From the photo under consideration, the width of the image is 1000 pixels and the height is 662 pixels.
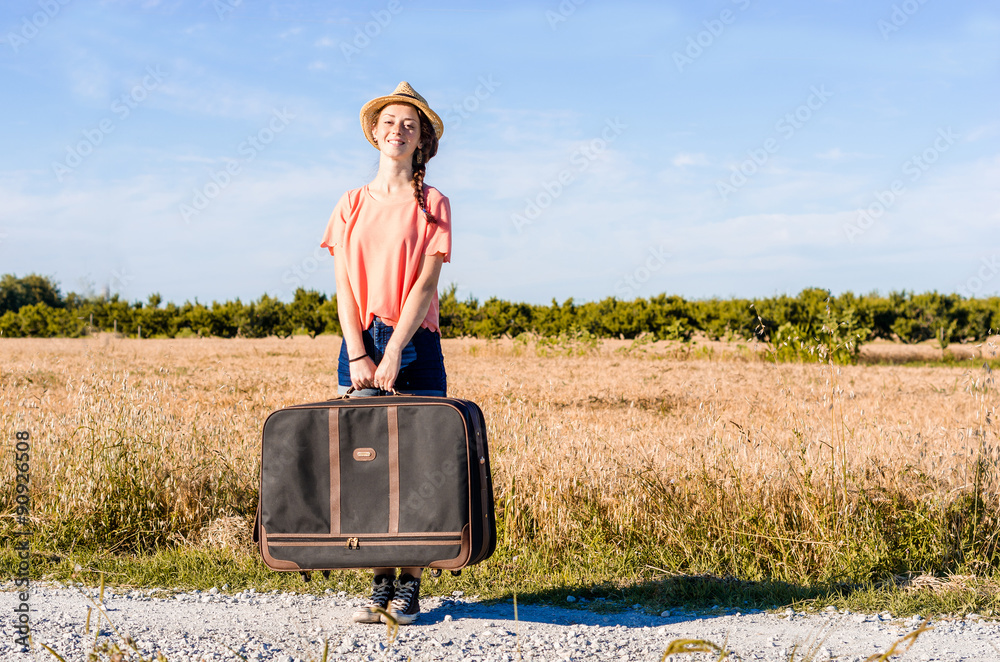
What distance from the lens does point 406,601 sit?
3.18 meters

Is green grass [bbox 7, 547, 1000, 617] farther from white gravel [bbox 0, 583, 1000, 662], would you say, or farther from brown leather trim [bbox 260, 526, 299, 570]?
brown leather trim [bbox 260, 526, 299, 570]

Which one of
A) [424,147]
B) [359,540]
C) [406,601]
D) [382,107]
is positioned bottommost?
[406,601]

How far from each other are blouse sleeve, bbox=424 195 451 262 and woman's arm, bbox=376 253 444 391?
3.5 inches

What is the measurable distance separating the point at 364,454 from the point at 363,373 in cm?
39

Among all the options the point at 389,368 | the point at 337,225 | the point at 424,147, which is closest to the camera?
the point at 389,368

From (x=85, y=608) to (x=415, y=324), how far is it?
78.3 inches

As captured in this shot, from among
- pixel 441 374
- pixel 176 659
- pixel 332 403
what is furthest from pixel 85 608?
pixel 441 374

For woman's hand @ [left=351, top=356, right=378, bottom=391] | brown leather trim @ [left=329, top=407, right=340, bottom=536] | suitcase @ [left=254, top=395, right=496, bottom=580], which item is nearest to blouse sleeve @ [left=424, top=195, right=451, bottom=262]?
woman's hand @ [left=351, top=356, right=378, bottom=391]

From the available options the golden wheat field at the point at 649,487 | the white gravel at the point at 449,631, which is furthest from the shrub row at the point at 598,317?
the white gravel at the point at 449,631

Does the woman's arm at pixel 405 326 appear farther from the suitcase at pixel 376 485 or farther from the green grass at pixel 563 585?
the green grass at pixel 563 585

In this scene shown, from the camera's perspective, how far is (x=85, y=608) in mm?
3355

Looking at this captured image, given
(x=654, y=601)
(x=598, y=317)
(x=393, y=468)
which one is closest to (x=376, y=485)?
(x=393, y=468)

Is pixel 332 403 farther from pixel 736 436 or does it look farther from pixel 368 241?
pixel 736 436

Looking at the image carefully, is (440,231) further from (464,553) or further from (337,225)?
(464,553)
